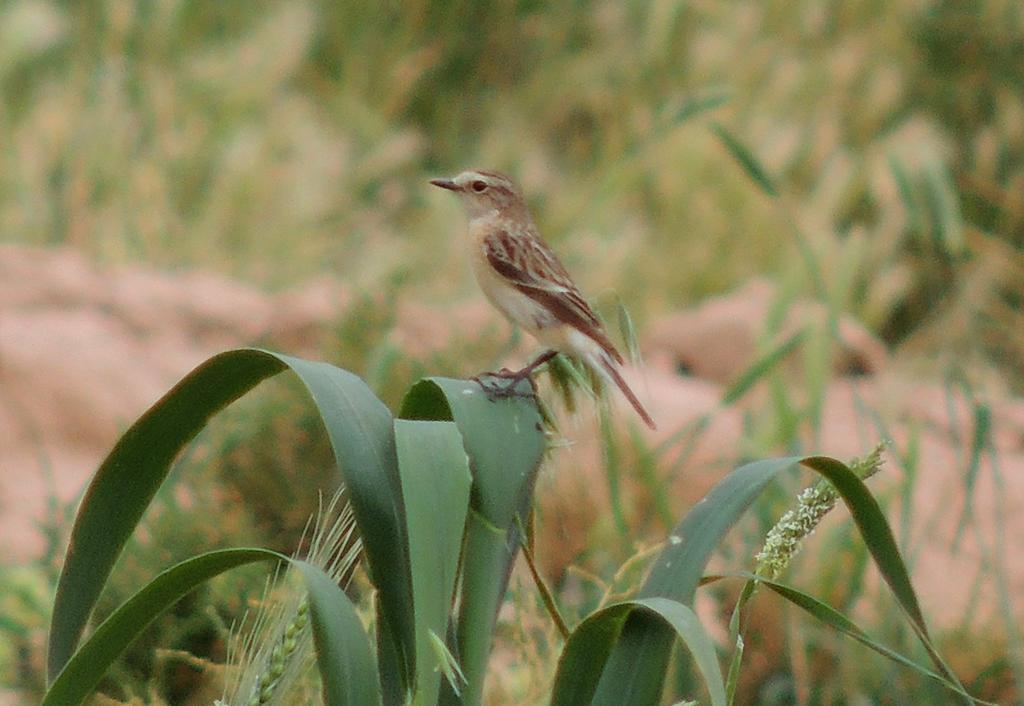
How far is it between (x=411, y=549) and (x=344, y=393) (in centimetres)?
20

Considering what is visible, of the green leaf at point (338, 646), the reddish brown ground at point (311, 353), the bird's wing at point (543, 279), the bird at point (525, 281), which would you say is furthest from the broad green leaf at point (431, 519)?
the reddish brown ground at point (311, 353)

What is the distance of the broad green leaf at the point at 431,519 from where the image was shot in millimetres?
1346

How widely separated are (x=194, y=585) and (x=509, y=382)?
48 cm

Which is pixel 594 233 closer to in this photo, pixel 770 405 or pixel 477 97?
pixel 477 97

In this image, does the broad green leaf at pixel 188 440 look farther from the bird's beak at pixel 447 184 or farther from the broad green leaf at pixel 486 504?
the bird's beak at pixel 447 184

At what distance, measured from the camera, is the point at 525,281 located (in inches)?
96.6

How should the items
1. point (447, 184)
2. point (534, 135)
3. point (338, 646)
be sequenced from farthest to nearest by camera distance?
point (534, 135) < point (447, 184) < point (338, 646)

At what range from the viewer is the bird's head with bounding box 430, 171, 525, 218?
277 centimetres

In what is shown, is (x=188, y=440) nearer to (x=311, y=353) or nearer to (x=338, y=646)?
(x=338, y=646)

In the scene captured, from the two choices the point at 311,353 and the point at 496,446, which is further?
the point at 311,353

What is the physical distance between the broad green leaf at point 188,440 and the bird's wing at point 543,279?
655 millimetres

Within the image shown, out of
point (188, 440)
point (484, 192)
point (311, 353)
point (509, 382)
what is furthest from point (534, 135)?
point (188, 440)

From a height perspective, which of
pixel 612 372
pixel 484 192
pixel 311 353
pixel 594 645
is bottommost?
pixel 311 353

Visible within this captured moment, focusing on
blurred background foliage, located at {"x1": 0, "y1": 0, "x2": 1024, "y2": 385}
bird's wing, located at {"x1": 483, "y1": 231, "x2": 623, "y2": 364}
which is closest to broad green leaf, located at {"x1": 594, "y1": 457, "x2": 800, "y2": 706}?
bird's wing, located at {"x1": 483, "y1": 231, "x2": 623, "y2": 364}
